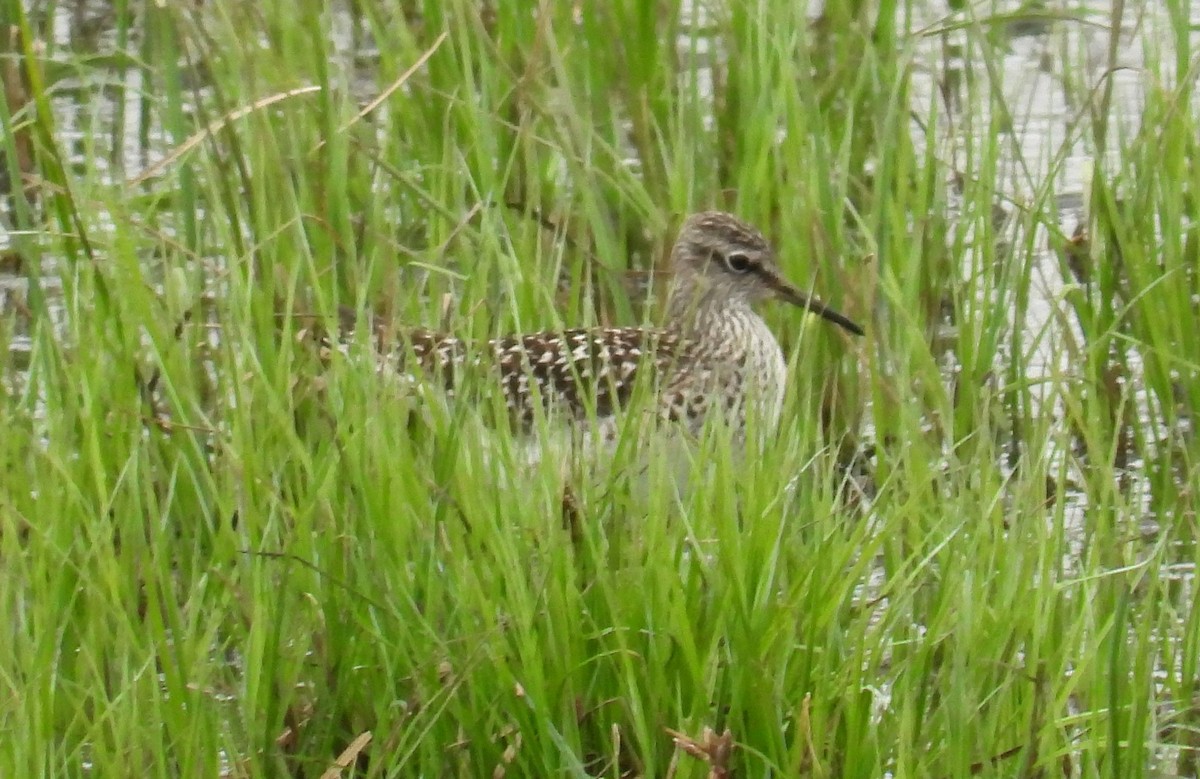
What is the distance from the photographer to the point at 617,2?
6.60m

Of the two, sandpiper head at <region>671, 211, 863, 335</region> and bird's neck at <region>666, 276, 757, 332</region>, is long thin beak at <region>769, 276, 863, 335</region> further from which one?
bird's neck at <region>666, 276, 757, 332</region>

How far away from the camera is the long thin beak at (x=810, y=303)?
5641mm

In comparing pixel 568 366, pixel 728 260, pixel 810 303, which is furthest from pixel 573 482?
pixel 728 260

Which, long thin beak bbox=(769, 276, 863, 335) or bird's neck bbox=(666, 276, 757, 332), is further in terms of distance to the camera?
bird's neck bbox=(666, 276, 757, 332)

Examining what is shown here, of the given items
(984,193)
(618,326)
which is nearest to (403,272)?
(618,326)

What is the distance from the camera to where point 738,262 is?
606 cm

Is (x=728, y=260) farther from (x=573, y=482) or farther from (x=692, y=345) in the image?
(x=573, y=482)

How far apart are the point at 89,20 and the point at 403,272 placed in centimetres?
322

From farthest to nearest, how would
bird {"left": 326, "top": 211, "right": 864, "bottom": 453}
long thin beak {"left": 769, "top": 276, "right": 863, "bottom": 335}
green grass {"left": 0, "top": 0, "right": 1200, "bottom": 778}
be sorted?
long thin beak {"left": 769, "top": 276, "right": 863, "bottom": 335} → bird {"left": 326, "top": 211, "right": 864, "bottom": 453} → green grass {"left": 0, "top": 0, "right": 1200, "bottom": 778}

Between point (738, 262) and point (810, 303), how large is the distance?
1.52 ft

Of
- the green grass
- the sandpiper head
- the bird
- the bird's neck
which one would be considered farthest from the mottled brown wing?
the bird's neck

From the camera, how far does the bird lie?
5402 millimetres

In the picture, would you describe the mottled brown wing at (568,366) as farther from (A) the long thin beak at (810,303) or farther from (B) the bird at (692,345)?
(A) the long thin beak at (810,303)

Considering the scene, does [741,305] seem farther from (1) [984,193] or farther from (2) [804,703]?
(2) [804,703]
